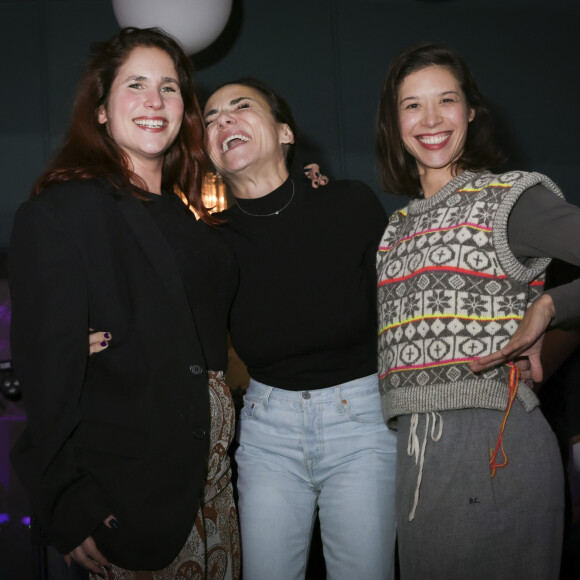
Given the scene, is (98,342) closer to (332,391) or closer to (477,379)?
(332,391)

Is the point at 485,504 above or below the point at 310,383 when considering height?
below

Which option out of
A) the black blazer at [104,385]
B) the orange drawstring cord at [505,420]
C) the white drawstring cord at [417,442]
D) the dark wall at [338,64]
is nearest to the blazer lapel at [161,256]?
the black blazer at [104,385]

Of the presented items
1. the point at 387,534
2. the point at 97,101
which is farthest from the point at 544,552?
the point at 97,101

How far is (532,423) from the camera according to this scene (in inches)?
58.4

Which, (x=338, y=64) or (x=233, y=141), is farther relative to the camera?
(x=338, y=64)

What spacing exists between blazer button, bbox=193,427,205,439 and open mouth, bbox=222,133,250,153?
94 cm

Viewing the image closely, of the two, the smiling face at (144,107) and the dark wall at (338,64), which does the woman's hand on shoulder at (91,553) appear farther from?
the dark wall at (338,64)

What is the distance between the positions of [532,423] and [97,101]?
1.28 m

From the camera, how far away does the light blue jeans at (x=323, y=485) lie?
1700mm

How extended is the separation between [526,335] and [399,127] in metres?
0.71

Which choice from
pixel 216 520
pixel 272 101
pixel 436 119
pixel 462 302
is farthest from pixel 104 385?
pixel 272 101

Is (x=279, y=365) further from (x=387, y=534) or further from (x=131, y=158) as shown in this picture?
(x=131, y=158)

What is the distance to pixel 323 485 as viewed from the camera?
5.81 feet

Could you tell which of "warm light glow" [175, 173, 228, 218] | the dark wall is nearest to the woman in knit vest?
"warm light glow" [175, 173, 228, 218]
